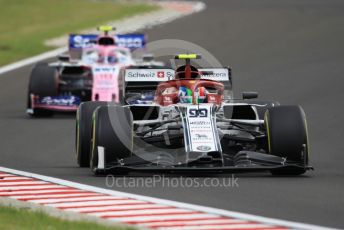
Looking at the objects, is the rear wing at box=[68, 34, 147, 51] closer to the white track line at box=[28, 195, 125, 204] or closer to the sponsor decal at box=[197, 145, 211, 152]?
the sponsor decal at box=[197, 145, 211, 152]

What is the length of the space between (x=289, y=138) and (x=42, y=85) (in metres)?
10.4

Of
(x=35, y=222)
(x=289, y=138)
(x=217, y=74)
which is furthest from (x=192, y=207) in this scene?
(x=217, y=74)

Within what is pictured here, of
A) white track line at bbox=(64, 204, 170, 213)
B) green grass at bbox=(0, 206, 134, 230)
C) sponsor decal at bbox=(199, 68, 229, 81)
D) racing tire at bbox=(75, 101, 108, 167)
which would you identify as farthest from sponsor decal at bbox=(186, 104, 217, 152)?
green grass at bbox=(0, 206, 134, 230)

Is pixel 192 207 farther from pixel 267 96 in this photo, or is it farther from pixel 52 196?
pixel 267 96

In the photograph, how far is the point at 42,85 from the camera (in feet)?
78.7

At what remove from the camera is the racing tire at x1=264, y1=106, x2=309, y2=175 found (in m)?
14.4

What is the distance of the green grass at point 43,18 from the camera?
37.5m

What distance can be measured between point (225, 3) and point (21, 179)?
3367 centimetres

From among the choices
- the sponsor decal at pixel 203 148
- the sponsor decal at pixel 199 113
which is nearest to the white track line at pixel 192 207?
the sponsor decal at pixel 203 148

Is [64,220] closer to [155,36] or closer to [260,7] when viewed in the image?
[155,36]

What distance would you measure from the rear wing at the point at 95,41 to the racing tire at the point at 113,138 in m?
12.0

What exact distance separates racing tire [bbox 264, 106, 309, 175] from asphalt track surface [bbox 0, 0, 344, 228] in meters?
0.29

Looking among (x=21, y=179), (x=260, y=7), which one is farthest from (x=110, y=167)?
(x=260, y=7)

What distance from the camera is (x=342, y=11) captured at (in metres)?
40.5
